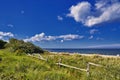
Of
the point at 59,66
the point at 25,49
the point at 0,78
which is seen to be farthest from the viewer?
the point at 25,49

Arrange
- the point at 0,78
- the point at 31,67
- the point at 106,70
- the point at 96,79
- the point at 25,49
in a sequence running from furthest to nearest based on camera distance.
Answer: the point at 25,49 < the point at 31,67 < the point at 106,70 < the point at 96,79 < the point at 0,78

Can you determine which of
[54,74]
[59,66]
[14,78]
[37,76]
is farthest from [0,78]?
[59,66]

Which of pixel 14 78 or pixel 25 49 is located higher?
pixel 25 49

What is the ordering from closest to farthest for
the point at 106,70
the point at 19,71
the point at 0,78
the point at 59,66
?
the point at 0,78 < the point at 106,70 < the point at 19,71 < the point at 59,66

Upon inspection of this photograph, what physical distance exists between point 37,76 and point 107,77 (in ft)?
13.8

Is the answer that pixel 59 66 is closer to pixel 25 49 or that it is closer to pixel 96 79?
pixel 96 79

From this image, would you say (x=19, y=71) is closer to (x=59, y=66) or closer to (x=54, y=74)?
(x=54, y=74)

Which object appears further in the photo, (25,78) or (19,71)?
(19,71)

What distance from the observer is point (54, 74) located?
17297 millimetres

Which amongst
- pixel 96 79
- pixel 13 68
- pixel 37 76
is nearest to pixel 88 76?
pixel 96 79

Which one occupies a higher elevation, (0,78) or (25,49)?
(25,49)

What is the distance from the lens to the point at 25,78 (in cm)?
1639

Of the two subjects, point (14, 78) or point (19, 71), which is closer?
point (14, 78)

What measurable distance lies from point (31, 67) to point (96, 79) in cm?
598
